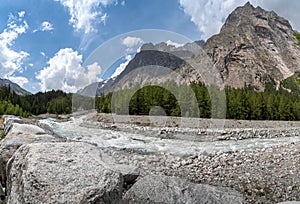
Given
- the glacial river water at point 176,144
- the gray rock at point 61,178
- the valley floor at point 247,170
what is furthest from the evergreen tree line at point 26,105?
the gray rock at point 61,178

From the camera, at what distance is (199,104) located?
4556 cm

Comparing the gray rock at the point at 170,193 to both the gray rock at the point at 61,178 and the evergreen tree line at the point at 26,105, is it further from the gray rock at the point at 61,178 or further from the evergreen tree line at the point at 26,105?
the evergreen tree line at the point at 26,105

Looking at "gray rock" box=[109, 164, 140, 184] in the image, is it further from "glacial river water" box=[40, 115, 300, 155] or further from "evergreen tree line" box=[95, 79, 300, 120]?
"evergreen tree line" box=[95, 79, 300, 120]

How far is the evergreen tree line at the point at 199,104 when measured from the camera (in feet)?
148

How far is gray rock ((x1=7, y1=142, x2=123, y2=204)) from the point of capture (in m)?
4.55

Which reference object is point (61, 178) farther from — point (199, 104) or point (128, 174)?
point (199, 104)

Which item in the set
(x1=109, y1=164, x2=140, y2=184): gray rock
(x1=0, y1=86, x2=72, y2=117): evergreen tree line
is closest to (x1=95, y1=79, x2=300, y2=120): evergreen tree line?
(x1=0, y1=86, x2=72, y2=117): evergreen tree line

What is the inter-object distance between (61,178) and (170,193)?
3.50 metres

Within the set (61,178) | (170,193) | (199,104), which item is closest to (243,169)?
(170,193)

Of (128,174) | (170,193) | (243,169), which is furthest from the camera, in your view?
(243,169)

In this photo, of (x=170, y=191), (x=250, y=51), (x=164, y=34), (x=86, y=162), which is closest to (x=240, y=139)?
(x=164, y=34)

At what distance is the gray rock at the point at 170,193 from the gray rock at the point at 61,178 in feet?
7.06

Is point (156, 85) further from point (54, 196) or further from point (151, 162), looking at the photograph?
point (54, 196)

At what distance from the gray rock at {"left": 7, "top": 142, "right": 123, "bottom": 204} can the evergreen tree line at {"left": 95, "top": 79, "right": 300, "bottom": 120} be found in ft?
125
